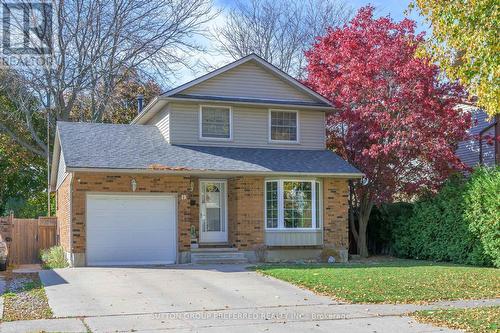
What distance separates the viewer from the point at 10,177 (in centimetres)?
3409

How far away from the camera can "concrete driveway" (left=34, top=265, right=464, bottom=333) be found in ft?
30.7

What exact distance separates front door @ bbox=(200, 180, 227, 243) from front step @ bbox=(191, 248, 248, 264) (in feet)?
2.81

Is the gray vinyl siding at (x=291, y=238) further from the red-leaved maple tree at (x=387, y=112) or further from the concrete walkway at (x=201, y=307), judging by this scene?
the concrete walkway at (x=201, y=307)

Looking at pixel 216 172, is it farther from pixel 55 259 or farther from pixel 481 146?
pixel 481 146

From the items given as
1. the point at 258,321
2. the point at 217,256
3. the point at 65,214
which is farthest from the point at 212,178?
the point at 258,321

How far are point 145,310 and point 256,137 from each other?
10803 mm

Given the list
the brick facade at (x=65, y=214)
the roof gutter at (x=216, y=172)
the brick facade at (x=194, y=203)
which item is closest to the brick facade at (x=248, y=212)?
the brick facade at (x=194, y=203)

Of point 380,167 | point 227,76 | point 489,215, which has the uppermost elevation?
point 227,76

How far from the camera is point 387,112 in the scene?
19.9m

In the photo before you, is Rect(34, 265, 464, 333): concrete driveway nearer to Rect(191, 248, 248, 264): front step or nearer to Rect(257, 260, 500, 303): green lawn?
Rect(257, 260, 500, 303): green lawn

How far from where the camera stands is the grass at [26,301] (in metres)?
10.1

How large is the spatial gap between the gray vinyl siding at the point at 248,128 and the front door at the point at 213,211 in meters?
1.45

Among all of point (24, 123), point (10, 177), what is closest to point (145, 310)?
point (24, 123)

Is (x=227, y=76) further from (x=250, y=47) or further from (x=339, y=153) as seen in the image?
(x=250, y=47)
